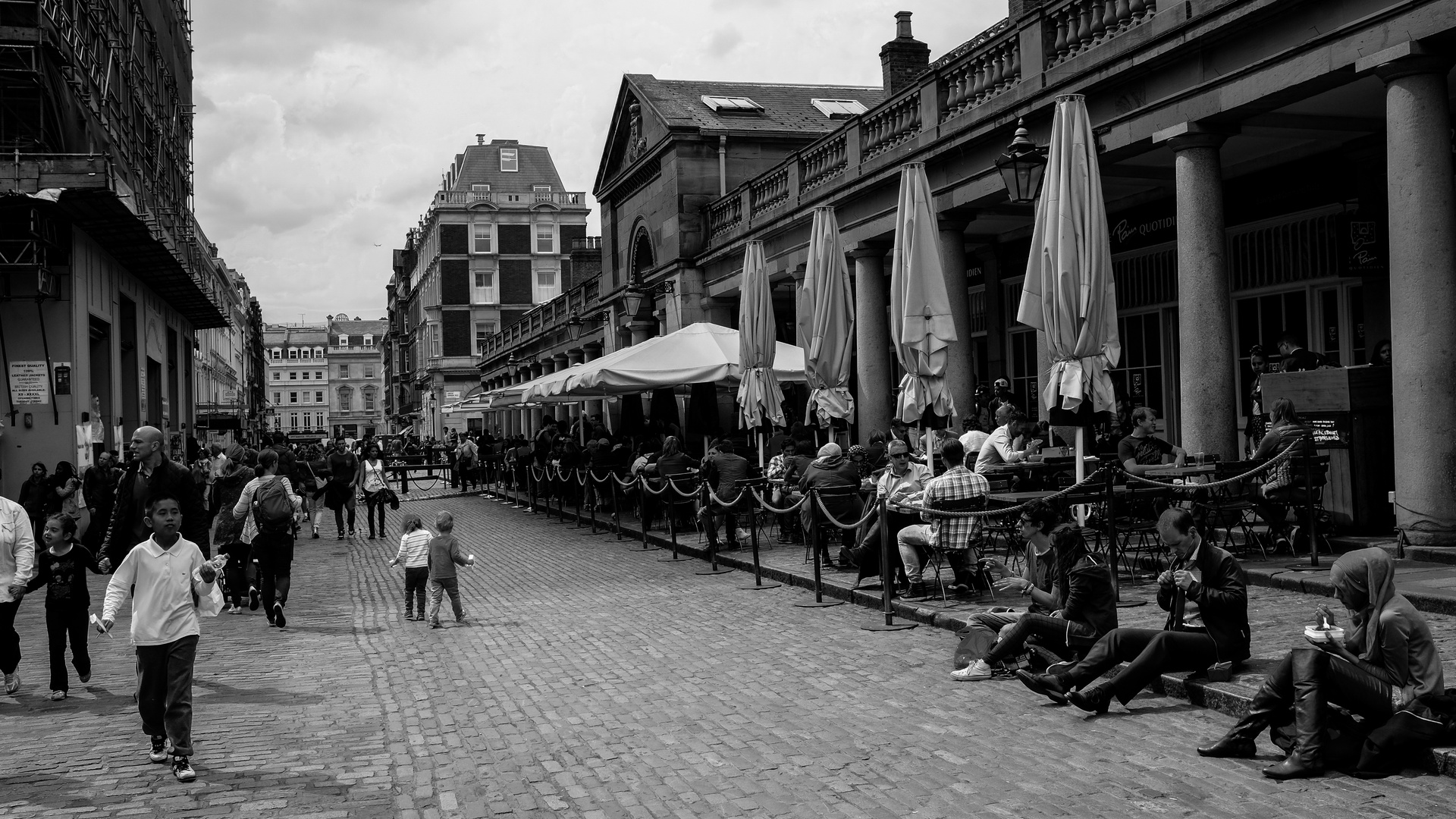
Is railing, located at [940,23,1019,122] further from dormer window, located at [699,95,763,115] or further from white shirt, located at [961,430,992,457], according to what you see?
dormer window, located at [699,95,763,115]

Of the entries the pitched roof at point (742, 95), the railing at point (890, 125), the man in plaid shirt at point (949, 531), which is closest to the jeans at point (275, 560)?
the man in plaid shirt at point (949, 531)

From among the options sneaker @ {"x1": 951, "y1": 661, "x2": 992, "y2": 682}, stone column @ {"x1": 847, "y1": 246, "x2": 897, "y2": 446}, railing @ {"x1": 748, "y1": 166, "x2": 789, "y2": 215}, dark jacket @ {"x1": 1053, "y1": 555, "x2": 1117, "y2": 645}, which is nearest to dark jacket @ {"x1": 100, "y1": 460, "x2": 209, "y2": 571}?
sneaker @ {"x1": 951, "y1": 661, "x2": 992, "y2": 682}

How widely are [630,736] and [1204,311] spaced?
8375 mm

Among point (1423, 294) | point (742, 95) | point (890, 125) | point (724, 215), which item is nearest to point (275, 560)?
point (1423, 294)

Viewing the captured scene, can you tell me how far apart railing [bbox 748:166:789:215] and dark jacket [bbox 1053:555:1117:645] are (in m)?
17.4

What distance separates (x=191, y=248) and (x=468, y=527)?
835 inches

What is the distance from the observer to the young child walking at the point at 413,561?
11969 millimetres

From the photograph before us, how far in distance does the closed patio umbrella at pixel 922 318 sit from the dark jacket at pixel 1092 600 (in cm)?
580

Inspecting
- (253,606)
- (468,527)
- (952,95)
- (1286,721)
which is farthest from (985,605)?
(468,527)

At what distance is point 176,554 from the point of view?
22.5ft

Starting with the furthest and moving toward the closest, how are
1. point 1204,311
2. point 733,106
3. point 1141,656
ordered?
point 733,106 < point 1204,311 < point 1141,656

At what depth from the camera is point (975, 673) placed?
796 cm

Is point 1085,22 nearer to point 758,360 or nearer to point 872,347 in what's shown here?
point 758,360

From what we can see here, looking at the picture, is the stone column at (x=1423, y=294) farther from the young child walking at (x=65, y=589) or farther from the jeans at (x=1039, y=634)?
the young child walking at (x=65, y=589)
